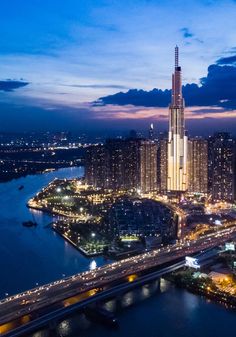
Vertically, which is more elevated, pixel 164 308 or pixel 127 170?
pixel 127 170

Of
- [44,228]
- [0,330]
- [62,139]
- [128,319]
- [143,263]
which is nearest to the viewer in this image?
[0,330]

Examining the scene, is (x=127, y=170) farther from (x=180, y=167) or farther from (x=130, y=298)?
(x=130, y=298)

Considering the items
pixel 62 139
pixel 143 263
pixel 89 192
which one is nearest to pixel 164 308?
pixel 143 263

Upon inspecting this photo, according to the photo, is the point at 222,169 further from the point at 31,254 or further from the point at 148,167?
the point at 31,254

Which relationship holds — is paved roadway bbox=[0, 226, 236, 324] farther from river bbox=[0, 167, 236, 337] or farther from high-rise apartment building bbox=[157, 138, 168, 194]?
high-rise apartment building bbox=[157, 138, 168, 194]

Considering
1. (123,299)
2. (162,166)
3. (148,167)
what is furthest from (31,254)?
(162,166)

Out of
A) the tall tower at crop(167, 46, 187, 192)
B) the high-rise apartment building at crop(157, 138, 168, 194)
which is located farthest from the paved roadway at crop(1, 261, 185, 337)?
the high-rise apartment building at crop(157, 138, 168, 194)
